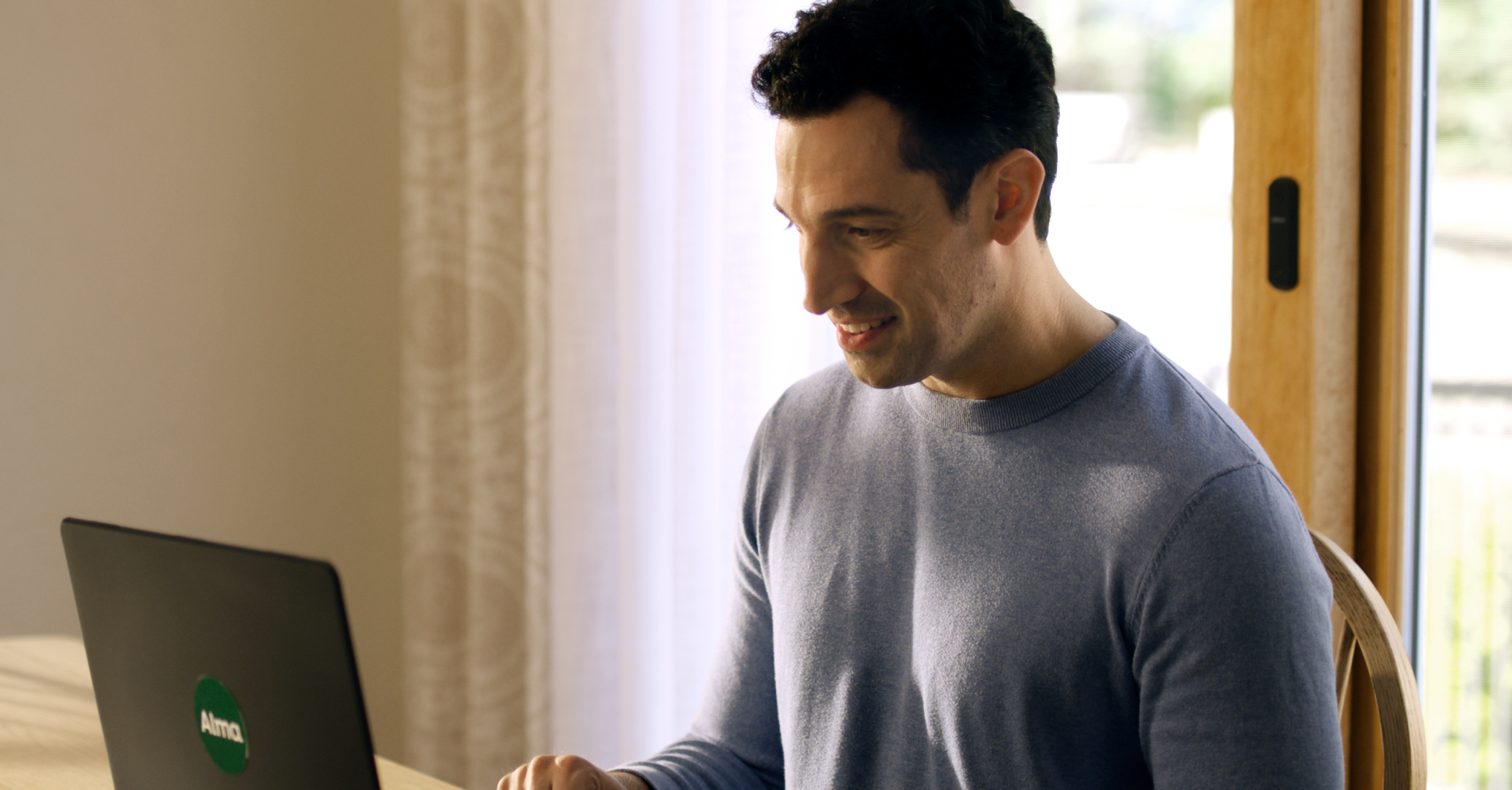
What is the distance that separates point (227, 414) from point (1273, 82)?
178 cm

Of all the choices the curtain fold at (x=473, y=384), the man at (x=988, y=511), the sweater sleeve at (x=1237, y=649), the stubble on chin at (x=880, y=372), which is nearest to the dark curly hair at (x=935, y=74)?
the man at (x=988, y=511)

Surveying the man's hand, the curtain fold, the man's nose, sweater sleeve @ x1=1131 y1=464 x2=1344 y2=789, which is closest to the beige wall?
the curtain fold

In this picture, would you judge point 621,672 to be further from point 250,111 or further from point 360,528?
point 250,111

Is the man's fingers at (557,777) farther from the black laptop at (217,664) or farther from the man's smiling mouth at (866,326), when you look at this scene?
the man's smiling mouth at (866,326)

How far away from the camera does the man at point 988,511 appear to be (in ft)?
2.80

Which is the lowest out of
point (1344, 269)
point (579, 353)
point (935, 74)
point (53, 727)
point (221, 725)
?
point (53, 727)

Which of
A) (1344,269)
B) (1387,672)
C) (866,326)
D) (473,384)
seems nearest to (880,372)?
(866,326)

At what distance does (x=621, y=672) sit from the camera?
199cm

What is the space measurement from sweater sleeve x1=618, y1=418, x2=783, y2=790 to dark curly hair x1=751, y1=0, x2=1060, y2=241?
0.38 m

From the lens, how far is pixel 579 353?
1983 mm

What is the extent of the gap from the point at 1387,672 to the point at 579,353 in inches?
51.2

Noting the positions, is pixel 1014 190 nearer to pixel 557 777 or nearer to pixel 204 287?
pixel 557 777

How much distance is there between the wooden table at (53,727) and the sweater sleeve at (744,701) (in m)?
0.23

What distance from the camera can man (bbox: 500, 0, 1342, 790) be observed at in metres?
0.85
